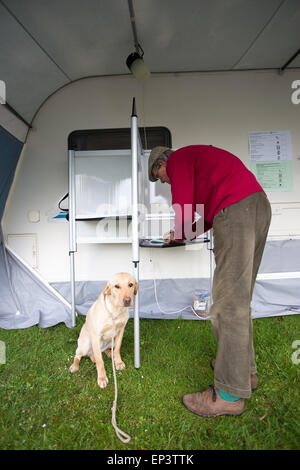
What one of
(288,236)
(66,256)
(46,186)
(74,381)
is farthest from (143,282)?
(288,236)

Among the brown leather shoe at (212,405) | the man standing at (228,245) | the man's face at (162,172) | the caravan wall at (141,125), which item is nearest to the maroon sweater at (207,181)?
the man standing at (228,245)

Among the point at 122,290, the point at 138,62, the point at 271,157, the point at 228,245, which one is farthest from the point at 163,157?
the point at 271,157

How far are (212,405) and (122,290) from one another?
769 mm

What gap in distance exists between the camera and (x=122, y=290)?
1.50 m

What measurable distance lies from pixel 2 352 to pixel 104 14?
2.75 metres

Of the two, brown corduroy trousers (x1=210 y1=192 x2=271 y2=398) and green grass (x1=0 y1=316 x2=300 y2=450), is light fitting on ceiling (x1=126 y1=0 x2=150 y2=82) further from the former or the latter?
green grass (x1=0 y1=316 x2=300 y2=450)

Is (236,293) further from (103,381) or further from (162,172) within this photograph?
(103,381)

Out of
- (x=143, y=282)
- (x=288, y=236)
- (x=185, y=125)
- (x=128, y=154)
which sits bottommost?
(x=143, y=282)

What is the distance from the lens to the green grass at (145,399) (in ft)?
3.65

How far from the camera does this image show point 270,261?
278 cm

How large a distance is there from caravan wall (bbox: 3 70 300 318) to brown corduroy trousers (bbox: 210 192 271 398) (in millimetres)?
1607

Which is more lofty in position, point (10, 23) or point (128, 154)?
point (10, 23)

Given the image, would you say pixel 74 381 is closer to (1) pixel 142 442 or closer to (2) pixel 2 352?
(1) pixel 142 442
